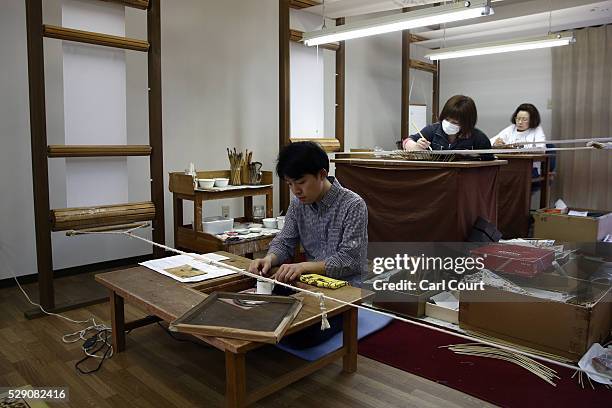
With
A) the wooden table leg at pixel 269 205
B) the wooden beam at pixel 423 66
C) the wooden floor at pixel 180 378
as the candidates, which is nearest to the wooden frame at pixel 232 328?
the wooden floor at pixel 180 378

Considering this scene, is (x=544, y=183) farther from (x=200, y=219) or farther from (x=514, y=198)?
(x=200, y=219)

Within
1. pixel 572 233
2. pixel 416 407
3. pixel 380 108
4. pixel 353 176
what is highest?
pixel 380 108

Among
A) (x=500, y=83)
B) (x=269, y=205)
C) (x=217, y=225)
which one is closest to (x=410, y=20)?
(x=269, y=205)

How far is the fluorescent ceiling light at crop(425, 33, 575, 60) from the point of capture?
4.47 meters

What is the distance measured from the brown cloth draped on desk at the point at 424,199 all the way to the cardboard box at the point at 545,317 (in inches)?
24.7

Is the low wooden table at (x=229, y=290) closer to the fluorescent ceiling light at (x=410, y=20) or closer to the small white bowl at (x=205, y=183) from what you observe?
the small white bowl at (x=205, y=183)

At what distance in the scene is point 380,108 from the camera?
6.55 m

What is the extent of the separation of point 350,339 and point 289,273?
0.40 metres

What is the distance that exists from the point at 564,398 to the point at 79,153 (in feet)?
9.66

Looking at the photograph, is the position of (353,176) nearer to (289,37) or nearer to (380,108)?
(289,37)

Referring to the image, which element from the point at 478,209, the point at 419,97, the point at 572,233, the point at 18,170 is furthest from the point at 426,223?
the point at 419,97

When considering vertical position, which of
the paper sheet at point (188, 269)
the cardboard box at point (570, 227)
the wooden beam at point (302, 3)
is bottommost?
the cardboard box at point (570, 227)

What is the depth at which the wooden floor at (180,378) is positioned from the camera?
1979 mm

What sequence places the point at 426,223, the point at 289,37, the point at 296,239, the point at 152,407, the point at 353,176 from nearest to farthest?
the point at 152,407 → the point at 296,239 → the point at 426,223 → the point at 353,176 → the point at 289,37
